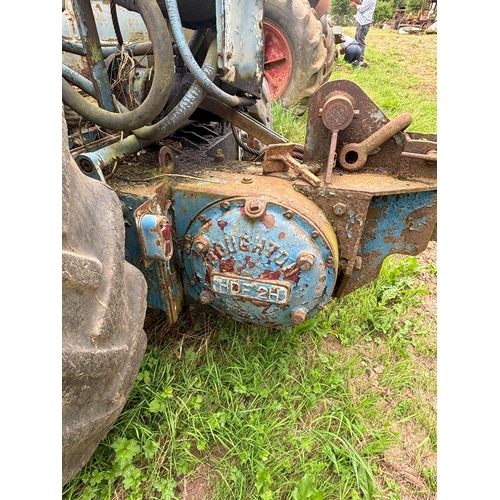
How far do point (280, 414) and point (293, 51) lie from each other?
11.4ft

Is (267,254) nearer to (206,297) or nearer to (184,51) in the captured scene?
(206,297)

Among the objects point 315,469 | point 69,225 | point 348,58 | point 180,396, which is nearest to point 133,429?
point 180,396

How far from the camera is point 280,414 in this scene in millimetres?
1692

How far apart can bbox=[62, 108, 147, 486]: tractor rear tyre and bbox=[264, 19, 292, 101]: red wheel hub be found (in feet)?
11.1

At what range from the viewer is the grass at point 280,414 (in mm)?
1469

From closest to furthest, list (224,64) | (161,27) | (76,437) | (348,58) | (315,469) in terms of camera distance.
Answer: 1. (76,437)
2. (161,27)
3. (224,64)
4. (315,469)
5. (348,58)

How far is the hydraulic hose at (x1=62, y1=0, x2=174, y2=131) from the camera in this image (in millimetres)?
1213

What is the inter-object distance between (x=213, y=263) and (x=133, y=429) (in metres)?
0.77

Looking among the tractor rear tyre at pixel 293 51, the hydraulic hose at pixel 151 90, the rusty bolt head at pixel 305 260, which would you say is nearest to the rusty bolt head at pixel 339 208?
the rusty bolt head at pixel 305 260

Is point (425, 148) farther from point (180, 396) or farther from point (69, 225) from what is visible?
point (180, 396)

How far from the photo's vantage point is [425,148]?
4.73 feet

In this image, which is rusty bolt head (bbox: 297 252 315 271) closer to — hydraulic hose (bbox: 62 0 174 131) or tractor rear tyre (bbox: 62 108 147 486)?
tractor rear tyre (bbox: 62 108 147 486)

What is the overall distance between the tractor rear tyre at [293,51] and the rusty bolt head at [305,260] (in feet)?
10.6

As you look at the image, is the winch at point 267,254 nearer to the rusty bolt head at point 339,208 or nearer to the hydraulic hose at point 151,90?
the rusty bolt head at point 339,208
